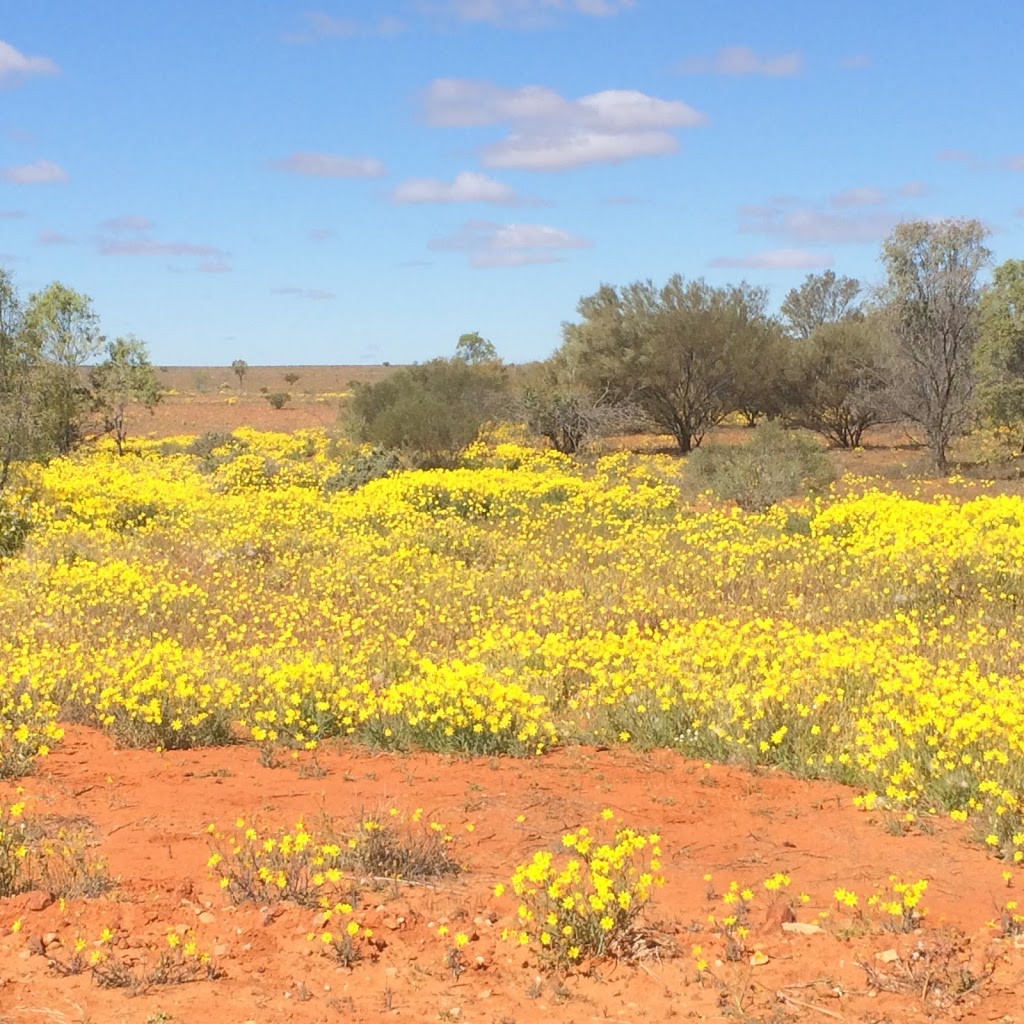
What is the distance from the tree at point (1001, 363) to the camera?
22.7m

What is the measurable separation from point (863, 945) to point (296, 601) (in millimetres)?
7925

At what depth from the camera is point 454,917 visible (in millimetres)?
4250

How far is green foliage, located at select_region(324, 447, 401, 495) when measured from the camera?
20734 mm

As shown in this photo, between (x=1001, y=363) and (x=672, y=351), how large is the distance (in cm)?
801

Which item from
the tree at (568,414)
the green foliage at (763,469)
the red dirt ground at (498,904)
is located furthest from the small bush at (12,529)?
the tree at (568,414)

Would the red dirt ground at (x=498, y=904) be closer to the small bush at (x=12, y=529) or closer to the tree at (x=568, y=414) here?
the small bush at (x=12, y=529)

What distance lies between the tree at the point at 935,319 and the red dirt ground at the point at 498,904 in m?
17.9

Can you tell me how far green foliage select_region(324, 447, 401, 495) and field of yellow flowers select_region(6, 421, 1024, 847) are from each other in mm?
2089

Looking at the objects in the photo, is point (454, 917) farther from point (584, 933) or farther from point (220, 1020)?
point (220, 1020)

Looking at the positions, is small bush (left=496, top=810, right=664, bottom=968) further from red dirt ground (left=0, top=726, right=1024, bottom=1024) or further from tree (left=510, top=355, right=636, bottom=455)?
tree (left=510, top=355, right=636, bottom=455)

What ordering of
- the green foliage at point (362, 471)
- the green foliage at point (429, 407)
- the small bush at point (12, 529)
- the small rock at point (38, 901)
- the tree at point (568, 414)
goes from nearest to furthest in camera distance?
the small rock at point (38, 901)
the small bush at point (12, 529)
the green foliage at point (362, 471)
the green foliage at point (429, 407)
the tree at point (568, 414)

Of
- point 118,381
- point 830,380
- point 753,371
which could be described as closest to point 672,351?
point 753,371

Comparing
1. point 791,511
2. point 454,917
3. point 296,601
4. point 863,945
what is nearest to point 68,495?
point 296,601

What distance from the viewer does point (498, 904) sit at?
14.4ft
